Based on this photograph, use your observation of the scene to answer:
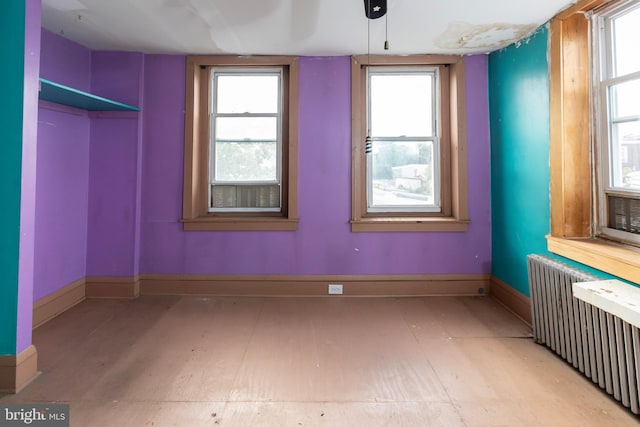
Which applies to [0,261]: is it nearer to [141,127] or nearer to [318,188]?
[141,127]

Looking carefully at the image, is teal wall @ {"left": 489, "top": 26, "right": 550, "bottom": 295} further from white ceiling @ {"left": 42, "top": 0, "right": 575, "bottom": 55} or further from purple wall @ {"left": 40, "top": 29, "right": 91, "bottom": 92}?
purple wall @ {"left": 40, "top": 29, "right": 91, "bottom": 92}

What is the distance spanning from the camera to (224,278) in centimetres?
349

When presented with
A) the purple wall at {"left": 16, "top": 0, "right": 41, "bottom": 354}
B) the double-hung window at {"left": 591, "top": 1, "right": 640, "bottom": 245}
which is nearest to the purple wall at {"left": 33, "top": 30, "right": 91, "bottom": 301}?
the purple wall at {"left": 16, "top": 0, "right": 41, "bottom": 354}

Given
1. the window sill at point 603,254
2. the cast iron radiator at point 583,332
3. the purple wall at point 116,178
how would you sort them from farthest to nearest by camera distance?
1. the purple wall at point 116,178
2. the window sill at point 603,254
3. the cast iron radiator at point 583,332

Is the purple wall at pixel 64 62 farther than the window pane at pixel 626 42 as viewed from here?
Yes

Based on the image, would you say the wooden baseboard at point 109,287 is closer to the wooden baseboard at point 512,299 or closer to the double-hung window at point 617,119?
the wooden baseboard at point 512,299

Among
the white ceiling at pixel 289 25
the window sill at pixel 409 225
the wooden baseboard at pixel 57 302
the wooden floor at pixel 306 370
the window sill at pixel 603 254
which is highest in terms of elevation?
the white ceiling at pixel 289 25

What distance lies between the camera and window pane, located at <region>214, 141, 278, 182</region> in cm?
362

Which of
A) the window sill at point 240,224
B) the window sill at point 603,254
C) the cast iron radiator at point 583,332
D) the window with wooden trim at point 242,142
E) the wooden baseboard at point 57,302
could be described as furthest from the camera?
the window with wooden trim at point 242,142

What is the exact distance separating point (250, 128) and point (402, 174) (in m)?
1.74

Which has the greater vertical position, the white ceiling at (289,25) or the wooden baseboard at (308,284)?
the white ceiling at (289,25)

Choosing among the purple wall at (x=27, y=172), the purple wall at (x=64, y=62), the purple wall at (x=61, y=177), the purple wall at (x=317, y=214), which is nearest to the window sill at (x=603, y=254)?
the purple wall at (x=317, y=214)

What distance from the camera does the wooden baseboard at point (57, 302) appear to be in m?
2.81

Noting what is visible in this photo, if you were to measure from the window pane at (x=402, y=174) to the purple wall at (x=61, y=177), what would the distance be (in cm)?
298
